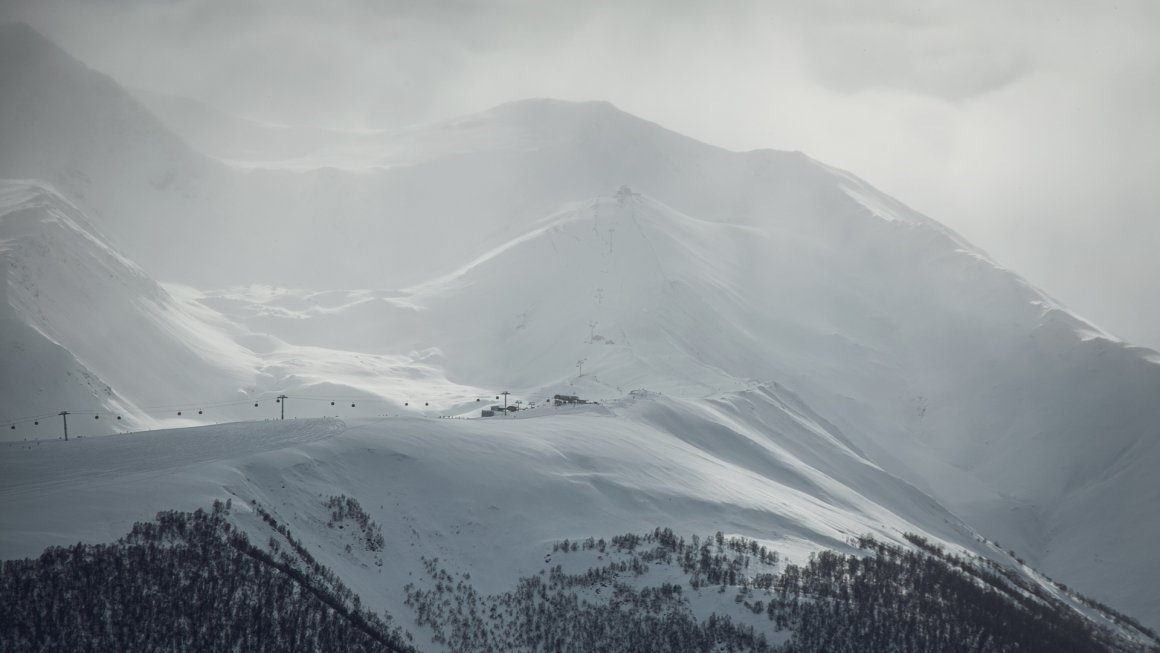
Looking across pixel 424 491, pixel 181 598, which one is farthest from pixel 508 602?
pixel 181 598

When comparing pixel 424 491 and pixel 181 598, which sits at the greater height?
pixel 424 491

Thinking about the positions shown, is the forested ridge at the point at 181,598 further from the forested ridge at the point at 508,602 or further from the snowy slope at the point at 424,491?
the snowy slope at the point at 424,491

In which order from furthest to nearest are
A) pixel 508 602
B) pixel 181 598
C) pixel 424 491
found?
pixel 424 491 → pixel 508 602 → pixel 181 598

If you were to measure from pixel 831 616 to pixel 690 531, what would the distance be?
58.2ft

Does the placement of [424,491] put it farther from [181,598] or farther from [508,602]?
[181,598]

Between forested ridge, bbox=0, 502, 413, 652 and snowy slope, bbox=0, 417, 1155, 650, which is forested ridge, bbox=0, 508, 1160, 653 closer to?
forested ridge, bbox=0, 502, 413, 652

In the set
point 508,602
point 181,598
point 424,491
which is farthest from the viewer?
point 424,491

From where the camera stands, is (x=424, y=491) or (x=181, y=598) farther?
(x=424, y=491)

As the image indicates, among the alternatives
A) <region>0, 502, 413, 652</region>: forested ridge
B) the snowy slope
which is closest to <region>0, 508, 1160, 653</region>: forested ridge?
<region>0, 502, 413, 652</region>: forested ridge

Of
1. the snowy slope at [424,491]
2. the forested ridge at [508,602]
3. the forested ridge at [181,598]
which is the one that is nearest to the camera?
the forested ridge at [181,598]

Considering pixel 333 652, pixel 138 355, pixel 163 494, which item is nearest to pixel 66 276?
pixel 138 355

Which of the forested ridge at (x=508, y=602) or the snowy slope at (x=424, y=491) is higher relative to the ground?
the snowy slope at (x=424, y=491)

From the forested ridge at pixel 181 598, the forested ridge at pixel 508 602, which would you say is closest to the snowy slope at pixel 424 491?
the forested ridge at pixel 508 602

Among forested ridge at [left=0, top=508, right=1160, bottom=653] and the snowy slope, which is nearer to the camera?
forested ridge at [left=0, top=508, right=1160, bottom=653]
